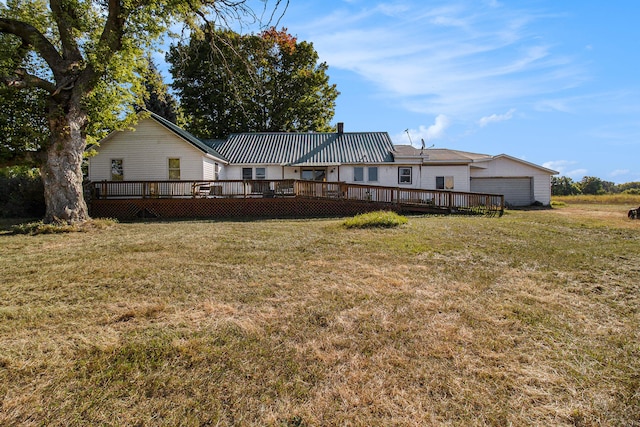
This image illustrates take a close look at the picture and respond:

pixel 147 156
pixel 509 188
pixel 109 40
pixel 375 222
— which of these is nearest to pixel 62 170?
pixel 109 40

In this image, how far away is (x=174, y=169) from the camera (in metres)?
17.7

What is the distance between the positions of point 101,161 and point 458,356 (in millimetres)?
19854

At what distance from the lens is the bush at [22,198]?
527 inches

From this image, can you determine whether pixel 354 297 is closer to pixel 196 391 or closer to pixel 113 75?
pixel 196 391

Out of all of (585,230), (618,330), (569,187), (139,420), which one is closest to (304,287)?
(139,420)

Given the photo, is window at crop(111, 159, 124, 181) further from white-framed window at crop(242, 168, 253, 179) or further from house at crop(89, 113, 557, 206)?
white-framed window at crop(242, 168, 253, 179)

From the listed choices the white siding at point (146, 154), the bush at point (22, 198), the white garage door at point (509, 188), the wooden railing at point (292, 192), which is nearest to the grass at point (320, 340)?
the wooden railing at point (292, 192)

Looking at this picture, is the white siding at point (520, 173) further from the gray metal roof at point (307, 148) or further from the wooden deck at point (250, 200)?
the wooden deck at point (250, 200)

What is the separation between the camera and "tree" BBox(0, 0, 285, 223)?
10617 mm

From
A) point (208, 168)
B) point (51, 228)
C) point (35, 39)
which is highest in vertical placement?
point (35, 39)

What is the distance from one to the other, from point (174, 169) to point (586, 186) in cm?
4302

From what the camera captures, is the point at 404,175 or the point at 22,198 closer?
the point at 22,198

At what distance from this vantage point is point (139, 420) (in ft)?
7.18

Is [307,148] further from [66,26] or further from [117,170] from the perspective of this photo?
[66,26]
